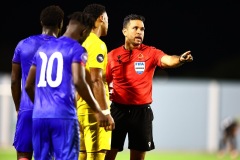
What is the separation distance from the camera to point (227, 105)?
2500 cm

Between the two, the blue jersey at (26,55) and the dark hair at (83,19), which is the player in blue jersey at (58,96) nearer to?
the dark hair at (83,19)

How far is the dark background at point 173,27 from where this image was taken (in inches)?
2032

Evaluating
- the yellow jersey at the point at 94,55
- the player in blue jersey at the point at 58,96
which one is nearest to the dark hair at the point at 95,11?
the yellow jersey at the point at 94,55

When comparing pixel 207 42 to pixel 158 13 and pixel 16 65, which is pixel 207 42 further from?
pixel 16 65

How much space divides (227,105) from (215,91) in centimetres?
63

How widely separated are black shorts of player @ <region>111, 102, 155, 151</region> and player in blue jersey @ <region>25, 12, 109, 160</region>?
262 centimetres

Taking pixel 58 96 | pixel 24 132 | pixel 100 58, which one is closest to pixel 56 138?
pixel 58 96

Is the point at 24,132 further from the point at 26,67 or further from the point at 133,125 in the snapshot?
the point at 133,125

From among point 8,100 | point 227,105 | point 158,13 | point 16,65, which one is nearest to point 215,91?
point 227,105

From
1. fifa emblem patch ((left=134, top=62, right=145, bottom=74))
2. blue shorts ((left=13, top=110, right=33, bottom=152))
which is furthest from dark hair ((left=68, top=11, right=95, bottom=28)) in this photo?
fifa emblem patch ((left=134, top=62, right=145, bottom=74))

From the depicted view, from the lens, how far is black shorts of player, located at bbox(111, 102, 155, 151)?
10.7 metres

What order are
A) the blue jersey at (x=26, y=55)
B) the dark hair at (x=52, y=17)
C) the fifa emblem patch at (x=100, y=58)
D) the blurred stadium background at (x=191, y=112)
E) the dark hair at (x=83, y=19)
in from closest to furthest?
1. the dark hair at (x=83, y=19)
2. the dark hair at (x=52, y=17)
3. the blue jersey at (x=26, y=55)
4. the fifa emblem patch at (x=100, y=58)
5. the blurred stadium background at (x=191, y=112)

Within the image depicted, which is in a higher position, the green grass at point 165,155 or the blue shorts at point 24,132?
the blue shorts at point 24,132

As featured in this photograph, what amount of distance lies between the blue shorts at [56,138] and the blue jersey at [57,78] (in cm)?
7
